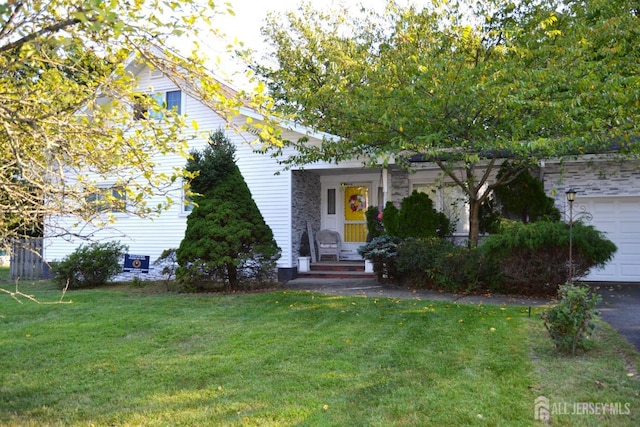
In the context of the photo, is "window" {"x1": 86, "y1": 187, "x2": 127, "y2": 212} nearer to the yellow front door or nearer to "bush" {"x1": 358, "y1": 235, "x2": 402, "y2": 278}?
"bush" {"x1": 358, "y1": 235, "x2": 402, "y2": 278}

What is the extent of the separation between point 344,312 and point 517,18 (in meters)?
7.18

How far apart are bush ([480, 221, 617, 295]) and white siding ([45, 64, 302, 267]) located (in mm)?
5582

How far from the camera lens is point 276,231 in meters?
13.2

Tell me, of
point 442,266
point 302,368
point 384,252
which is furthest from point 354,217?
point 302,368

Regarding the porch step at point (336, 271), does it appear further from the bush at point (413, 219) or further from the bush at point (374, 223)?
the bush at point (413, 219)

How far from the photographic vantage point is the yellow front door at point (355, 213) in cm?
1439

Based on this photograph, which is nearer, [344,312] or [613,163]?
[344,312]

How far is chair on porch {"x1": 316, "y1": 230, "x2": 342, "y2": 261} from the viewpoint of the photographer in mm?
13820

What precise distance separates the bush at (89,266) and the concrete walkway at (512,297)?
4847 mm

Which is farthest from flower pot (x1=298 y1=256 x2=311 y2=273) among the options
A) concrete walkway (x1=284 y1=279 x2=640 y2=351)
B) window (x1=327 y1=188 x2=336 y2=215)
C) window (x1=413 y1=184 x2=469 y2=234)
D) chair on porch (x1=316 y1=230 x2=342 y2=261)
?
window (x1=413 y1=184 x2=469 y2=234)

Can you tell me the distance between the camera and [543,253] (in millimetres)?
9211

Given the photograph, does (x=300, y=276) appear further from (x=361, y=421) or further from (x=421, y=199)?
(x=361, y=421)

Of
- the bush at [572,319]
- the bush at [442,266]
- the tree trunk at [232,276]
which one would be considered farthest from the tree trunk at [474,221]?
the bush at [572,319]

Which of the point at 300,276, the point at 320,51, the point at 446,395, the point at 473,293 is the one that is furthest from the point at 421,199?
the point at 320,51
